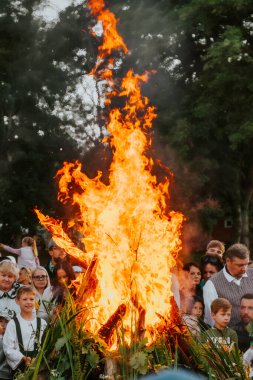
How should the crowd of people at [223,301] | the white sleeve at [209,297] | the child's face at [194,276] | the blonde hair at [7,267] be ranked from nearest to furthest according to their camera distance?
the crowd of people at [223,301] → the white sleeve at [209,297] → the blonde hair at [7,267] → the child's face at [194,276]

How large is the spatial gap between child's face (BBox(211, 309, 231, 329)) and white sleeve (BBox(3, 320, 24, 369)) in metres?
1.80

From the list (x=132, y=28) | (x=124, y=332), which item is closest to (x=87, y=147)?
(x=132, y=28)

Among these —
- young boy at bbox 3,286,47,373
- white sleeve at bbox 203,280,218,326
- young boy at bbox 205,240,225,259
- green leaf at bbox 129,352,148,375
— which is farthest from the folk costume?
young boy at bbox 205,240,225,259

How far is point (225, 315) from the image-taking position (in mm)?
6574

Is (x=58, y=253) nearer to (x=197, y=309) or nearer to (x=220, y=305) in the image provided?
(x=197, y=309)

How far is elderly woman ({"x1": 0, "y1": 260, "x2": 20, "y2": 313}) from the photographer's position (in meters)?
7.65

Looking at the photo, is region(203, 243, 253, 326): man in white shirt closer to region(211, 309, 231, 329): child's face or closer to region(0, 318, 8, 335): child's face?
region(211, 309, 231, 329): child's face

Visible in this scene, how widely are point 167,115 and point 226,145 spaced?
296 centimetres

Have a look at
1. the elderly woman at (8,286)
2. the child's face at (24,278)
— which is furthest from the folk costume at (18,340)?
the child's face at (24,278)

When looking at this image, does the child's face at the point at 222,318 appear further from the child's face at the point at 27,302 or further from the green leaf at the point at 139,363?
the child's face at the point at 27,302

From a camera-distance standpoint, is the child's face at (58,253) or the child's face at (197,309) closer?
the child's face at (197,309)

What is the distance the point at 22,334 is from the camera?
645 centimetres

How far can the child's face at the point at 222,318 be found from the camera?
6570 mm

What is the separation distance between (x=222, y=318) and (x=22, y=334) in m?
1.83
